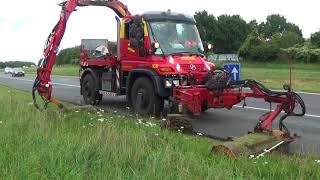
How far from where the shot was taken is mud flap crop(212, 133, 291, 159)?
7770mm

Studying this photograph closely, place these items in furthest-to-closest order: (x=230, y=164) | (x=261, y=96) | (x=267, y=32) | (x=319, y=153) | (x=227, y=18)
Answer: (x=267, y=32) < (x=227, y=18) < (x=261, y=96) < (x=319, y=153) < (x=230, y=164)

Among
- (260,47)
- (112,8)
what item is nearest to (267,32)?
(260,47)

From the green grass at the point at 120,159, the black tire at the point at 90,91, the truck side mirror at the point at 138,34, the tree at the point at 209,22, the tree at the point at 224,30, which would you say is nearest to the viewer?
the green grass at the point at 120,159

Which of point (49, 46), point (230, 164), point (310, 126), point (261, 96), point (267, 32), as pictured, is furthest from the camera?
point (267, 32)

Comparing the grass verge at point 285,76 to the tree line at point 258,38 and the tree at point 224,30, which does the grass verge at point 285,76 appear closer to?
the tree line at point 258,38

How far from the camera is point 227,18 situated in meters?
99.8

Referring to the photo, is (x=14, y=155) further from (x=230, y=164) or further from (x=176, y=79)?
(x=176, y=79)

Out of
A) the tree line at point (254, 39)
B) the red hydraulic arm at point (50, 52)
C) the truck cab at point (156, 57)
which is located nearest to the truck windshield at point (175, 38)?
the truck cab at point (156, 57)

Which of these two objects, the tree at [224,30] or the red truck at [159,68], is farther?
the tree at [224,30]

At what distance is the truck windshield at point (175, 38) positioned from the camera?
14203mm

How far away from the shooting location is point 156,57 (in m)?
14.1

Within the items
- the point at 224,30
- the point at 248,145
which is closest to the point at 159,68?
the point at 248,145

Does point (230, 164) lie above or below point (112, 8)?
below

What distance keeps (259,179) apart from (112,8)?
12720 mm
